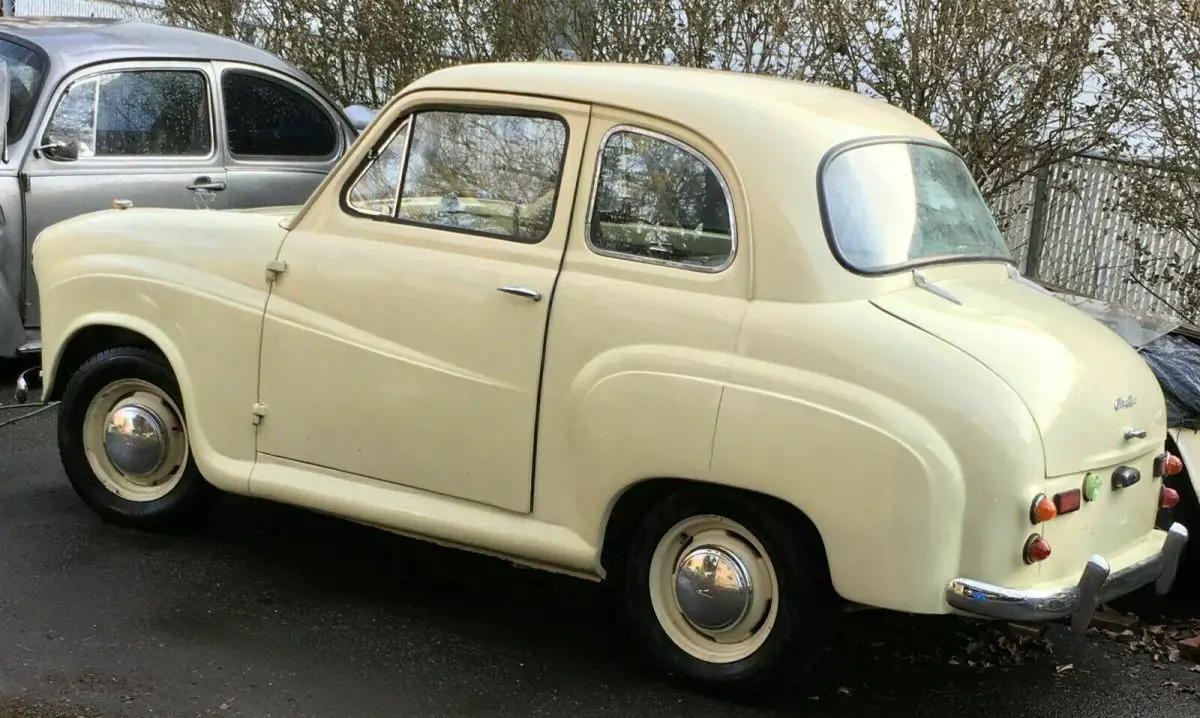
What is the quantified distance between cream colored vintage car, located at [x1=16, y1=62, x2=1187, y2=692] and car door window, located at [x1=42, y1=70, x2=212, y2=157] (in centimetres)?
272

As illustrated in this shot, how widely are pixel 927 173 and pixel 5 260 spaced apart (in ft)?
16.9

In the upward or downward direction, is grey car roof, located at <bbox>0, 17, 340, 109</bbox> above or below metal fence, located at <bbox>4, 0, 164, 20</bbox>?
below

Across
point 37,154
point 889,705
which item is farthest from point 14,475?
point 889,705

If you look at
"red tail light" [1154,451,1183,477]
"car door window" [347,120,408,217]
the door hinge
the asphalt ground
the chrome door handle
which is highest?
"car door window" [347,120,408,217]

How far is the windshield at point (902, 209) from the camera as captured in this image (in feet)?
13.4

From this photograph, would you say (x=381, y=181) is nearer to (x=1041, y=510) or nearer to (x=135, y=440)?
(x=135, y=440)

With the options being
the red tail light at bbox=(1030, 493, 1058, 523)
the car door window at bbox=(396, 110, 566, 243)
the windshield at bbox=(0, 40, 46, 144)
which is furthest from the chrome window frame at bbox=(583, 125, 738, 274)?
the windshield at bbox=(0, 40, 46, 144)

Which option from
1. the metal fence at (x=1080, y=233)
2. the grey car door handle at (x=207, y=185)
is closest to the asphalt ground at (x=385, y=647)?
the grey car door handle at (x=207, y=185)

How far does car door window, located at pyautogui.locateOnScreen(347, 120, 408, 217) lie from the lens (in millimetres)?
Result: 4738

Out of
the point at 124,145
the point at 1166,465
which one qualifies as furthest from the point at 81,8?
the point at 1166,465

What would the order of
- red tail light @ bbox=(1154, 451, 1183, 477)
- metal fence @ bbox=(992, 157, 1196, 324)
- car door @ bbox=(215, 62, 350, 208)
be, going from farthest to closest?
metal fence @ bbox=(992, 157, 1196, 324) → car door @ bbox=(215, 62, 350, 208) → red tail light @ bbox=(1154, 451, 1183, 477)

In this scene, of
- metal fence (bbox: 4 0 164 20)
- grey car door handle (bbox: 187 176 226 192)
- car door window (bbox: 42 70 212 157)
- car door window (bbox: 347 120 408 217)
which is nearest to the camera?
car door window (bbox: 347 120 408 217)

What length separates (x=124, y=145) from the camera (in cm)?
777

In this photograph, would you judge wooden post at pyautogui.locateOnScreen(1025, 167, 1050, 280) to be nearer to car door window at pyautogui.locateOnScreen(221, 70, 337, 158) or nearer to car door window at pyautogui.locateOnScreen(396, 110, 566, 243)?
car door window at pyautogui.locateOnScreen(221, 70, 337, 158)
